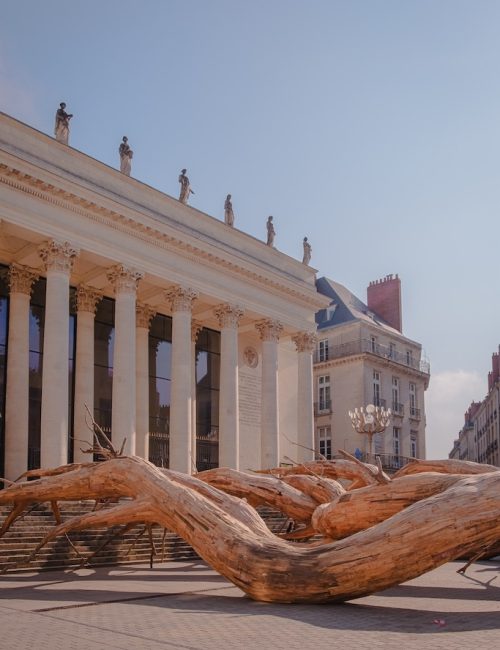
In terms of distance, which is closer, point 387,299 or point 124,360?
point 124,360

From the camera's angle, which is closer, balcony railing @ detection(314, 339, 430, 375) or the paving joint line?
the paving joint line

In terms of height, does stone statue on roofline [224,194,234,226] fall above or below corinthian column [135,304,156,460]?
above

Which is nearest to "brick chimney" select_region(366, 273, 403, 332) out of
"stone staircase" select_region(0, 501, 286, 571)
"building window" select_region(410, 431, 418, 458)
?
"building window" select_region(410, 431, 418, 458)

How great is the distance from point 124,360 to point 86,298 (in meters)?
3.72

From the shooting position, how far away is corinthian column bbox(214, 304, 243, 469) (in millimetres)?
27953

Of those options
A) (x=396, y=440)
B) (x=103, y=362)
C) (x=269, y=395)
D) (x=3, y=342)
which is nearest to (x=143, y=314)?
(x=103, y=362)

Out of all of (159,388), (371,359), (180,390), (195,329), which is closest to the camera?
(180,390)

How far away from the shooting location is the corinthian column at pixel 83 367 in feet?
82.4

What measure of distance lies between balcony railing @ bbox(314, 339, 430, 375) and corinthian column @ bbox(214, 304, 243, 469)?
18.4m

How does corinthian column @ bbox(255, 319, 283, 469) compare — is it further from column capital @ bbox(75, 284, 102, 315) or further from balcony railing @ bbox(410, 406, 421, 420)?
balcony railing @ bbox(410, 406, 421, 420)

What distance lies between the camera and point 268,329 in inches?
1218

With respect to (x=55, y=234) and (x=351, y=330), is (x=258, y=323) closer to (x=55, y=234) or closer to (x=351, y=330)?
(x=55, y=234)

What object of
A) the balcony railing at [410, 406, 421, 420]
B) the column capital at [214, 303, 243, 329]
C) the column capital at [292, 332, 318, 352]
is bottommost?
the balcony railing at [410, 406, 421, 420]

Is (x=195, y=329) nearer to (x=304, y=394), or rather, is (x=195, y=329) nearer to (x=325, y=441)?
(x=304, y=394)
